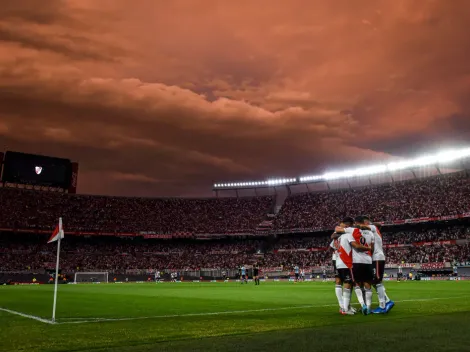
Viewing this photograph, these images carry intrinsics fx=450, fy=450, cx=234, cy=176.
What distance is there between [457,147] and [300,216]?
3051cm

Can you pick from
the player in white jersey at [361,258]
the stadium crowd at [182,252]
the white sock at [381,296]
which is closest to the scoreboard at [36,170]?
the stadium crowd at [182,252]

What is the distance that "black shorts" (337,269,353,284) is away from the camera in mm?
11895

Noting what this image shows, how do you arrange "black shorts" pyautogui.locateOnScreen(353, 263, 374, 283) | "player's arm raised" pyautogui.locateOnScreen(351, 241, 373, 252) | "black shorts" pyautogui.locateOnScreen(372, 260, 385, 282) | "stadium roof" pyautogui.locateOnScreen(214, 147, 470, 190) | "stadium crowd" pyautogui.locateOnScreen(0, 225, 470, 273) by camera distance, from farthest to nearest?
"stadium crowd" pyautogui.locateOnScreen(0, 225, 470, 273), "stadium roof" pyautogui.locateOnScreen(214, 147, 470, 190), "black shorts" pyautogui.locateOnScreen(372, 260, 385, 282), "black shorts" pyautogui.locateOnScreen(353, 263, 374, 283), "player's arm raised" pyautogui.locateOnScreen(351, 241, 373, 252)

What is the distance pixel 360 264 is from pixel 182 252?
76.5m

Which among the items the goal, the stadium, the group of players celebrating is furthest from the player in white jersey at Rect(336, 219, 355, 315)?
the goal

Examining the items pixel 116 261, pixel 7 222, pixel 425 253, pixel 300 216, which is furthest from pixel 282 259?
pixel 7 222

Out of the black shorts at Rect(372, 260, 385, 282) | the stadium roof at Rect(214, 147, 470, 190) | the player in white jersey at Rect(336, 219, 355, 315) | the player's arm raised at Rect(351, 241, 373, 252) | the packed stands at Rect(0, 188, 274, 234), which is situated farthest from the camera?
the packed stands at Rect(0, 188, 274, 234)

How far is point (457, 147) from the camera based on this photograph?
6438 centimetres

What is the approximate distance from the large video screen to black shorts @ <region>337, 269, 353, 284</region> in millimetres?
78151

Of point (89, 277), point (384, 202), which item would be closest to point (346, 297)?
point (89, 277)

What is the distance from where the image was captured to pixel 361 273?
11.8m

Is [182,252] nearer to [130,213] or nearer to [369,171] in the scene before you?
[130,213]

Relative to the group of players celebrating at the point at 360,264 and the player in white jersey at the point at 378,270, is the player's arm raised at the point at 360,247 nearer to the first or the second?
the group of players celebrating at the point at 360,264

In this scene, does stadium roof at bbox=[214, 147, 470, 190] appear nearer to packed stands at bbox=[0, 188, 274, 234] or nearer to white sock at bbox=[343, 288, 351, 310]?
packed stands at bbox=[0, 188, 274, 234]
